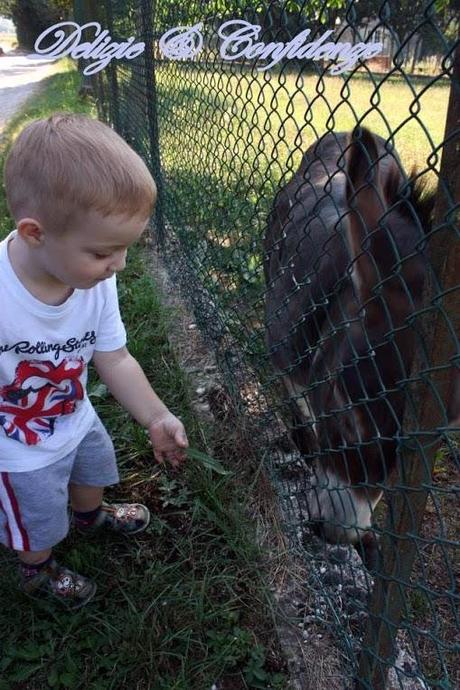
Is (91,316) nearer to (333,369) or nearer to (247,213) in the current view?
(333,369)

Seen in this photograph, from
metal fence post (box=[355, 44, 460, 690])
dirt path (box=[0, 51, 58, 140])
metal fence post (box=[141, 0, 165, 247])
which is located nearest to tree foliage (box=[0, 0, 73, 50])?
dirt path (box=[0, 51, 58, 140])

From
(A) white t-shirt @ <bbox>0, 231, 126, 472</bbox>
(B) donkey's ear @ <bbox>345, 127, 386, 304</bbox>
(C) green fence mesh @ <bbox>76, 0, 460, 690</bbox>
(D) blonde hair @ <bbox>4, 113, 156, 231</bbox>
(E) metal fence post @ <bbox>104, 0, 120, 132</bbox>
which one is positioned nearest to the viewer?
(C) green fence mesh @ <bbox>76, 0, 460, 690</bbox>

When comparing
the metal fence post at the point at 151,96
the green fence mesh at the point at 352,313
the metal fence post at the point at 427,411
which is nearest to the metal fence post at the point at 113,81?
the metal fence post at the point at 151,96

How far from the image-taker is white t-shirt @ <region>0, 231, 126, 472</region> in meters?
1.77

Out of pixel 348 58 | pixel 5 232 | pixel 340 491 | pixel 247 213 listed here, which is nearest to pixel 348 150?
pixel 348 58

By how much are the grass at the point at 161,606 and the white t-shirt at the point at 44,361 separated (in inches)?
22.6

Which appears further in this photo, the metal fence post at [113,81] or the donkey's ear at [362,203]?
the metal fence post at [113,81]

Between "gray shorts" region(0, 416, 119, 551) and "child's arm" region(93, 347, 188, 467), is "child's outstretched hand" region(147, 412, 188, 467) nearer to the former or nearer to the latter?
"child's arm" region(93, 347, 188, 467)

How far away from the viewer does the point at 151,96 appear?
4570 millimetres

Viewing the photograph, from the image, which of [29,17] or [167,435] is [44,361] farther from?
[29,17]

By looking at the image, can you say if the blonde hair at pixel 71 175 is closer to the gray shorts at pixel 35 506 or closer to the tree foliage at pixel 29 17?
the gray shorts at pixel 35 506

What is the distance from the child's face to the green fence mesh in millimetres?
595

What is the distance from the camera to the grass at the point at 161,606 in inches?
77.9

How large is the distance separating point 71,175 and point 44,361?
621mm
